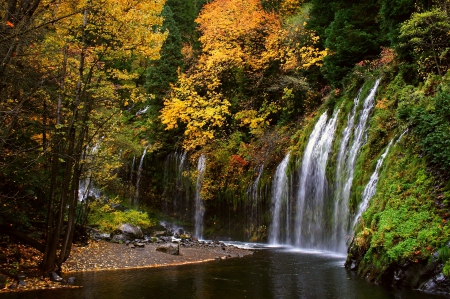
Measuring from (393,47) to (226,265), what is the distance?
9122mm

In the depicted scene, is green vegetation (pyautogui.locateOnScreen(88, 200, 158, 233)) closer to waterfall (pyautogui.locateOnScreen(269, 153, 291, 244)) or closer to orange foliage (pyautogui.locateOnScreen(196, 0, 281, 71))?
waterfall (pyautogui.locateOnScreen(269, 153, 291, 244))

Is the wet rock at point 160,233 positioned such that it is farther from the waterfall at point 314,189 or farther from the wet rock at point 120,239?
the waterfall at point 314,189

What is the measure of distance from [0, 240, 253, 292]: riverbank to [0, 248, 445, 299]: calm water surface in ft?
1.72

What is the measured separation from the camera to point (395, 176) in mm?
9242

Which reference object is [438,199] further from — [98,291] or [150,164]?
[150,164]

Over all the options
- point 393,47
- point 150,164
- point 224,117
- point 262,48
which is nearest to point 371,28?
point 393,47

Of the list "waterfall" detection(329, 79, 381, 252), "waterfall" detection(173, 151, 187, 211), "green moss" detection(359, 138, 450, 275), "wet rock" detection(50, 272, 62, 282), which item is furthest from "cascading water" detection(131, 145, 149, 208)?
"green moss" detection(359, 138, 450, 275)

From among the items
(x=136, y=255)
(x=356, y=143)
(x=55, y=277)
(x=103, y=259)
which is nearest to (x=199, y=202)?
(x=136, y=255)

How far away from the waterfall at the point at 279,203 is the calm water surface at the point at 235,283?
5029mm

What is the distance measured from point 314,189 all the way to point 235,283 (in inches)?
278

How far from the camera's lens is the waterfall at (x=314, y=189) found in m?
14.0

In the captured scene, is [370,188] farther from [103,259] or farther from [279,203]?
[103,259]

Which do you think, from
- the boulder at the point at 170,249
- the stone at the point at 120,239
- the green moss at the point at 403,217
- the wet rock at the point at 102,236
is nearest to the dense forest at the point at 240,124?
the green moss at the point at 403,217

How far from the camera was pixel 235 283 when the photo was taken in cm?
831
